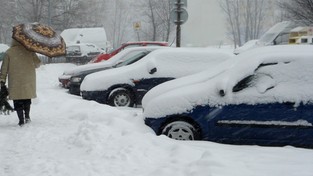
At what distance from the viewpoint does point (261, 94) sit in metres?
5.93

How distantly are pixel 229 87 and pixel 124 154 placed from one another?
6.24 ft

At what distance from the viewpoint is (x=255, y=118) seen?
594cm

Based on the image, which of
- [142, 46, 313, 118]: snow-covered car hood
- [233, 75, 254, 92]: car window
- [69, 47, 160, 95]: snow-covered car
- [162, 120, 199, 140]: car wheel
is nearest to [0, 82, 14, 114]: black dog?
[142, 46, 313, 118]: snow-covered car hood

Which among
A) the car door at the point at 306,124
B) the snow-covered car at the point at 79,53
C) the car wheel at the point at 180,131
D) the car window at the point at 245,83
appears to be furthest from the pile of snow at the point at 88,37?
the car door at the point at 306,124

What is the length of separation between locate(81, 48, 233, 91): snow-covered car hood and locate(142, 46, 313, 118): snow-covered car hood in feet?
11.5

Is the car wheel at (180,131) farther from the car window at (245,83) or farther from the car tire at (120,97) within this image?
the car tire at (120,97)

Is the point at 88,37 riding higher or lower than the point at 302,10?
lower

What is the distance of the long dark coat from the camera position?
719 centimetres

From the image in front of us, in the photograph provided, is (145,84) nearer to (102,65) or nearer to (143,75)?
(143,75)

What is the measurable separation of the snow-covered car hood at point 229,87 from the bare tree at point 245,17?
52.9 meters

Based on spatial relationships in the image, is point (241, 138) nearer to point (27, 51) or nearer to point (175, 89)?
point (175, 89)

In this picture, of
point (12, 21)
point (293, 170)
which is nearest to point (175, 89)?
point (293, 170)

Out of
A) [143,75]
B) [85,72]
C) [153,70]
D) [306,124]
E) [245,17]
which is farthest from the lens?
[245,17]

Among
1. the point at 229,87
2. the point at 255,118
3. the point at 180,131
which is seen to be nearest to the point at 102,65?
the point at 180,131
